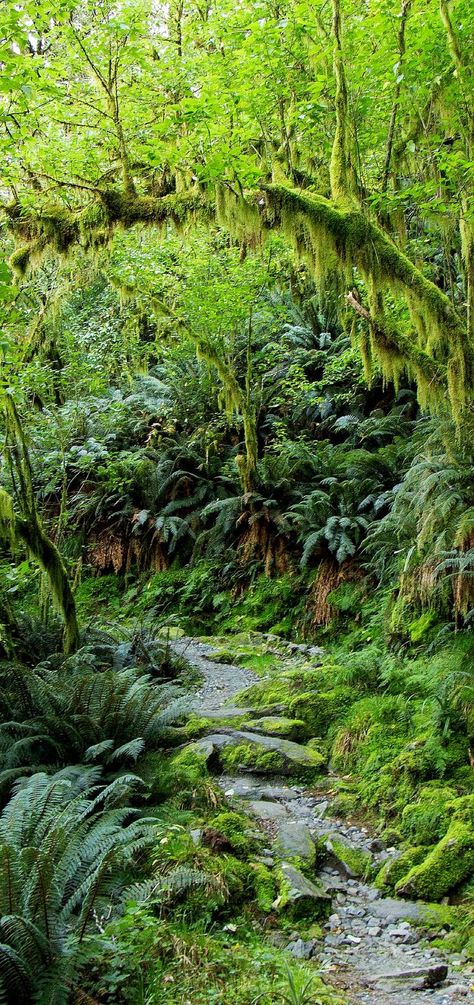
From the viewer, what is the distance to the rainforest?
3.98 metres

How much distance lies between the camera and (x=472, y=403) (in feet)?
23.8

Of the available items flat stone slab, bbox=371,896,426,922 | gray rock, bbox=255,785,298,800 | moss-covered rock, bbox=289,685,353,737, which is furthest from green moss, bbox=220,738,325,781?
flat stone slab, bbox=371,896,426,922

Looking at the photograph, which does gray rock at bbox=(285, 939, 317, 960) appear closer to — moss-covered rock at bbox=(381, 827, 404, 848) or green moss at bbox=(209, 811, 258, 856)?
green moss at bbox=(209, 811, 258, 856)

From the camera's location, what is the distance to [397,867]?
482 centimetres

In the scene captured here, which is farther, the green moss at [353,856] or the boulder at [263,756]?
the boulder at [263,756]

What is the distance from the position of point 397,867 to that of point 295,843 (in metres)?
0.72

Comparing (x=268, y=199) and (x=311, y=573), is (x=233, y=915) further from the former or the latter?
(x=311, y=573)

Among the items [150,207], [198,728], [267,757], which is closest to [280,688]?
[198,728]

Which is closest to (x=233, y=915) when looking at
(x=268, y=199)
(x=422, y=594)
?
(x=422, y=594)

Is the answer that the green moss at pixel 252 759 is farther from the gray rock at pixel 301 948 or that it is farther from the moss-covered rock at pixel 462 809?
the gray rock at pixel 301 948

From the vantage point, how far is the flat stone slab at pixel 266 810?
5.53m

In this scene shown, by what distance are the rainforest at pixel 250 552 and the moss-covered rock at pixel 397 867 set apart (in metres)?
0.03

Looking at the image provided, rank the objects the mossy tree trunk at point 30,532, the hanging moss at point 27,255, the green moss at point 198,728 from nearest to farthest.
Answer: the green moss at point 198,728
the mossy tree trunk at point 30,532
the hanging moss at point 27,255

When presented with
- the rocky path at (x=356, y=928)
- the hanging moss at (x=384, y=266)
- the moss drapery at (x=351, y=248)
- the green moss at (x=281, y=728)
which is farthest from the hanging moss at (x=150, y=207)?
the rocky path at (x=356, y=928)
